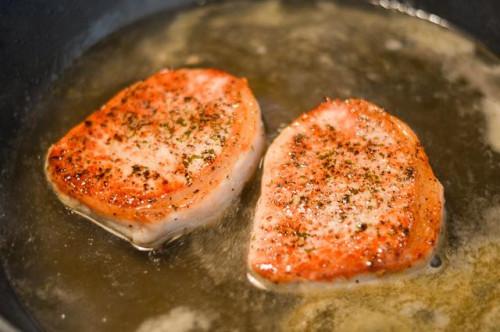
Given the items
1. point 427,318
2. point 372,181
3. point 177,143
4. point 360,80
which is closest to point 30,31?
point 177,143

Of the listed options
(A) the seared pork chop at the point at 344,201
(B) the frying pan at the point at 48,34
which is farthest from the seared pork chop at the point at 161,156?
(B) the frying pan at the point at 48,34

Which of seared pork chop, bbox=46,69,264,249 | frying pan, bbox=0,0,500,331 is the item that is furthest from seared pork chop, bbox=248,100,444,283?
frying pan, bbox=0,0,500,331

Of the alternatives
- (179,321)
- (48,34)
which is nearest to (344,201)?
(179,321)

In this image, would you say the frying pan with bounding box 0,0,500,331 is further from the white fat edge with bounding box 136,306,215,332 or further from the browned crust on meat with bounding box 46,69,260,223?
the white fat edge with bounding box 136,306,215,332

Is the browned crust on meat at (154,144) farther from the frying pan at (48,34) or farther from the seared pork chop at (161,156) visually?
the frying pan at (48,34)

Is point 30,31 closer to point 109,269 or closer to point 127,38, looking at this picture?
point 127,38

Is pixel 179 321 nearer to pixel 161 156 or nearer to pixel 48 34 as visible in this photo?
pixel 161 156
